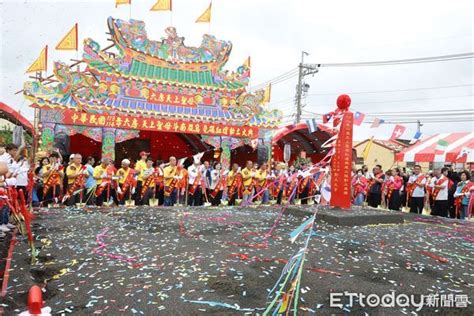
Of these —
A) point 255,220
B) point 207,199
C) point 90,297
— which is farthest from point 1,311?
point 207,199

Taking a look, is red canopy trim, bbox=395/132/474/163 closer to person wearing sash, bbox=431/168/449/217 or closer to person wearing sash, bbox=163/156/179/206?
person wearing sash, bbox=431/168/449/217

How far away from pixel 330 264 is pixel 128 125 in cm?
1000

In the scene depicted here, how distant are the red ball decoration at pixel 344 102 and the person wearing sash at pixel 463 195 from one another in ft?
13.6

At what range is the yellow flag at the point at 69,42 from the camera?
40.1 ft

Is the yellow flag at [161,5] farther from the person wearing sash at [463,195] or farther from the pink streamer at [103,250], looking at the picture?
the person wearing sash at [463,195]

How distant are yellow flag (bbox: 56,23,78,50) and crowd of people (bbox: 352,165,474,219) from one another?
10579 millimetres

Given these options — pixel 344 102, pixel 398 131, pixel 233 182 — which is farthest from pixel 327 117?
pixel 233 182

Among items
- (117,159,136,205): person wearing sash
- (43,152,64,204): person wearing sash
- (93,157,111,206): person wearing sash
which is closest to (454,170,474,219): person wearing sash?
(117,159,136,205): person wearing sash

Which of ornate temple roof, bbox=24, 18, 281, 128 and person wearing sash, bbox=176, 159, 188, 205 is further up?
ornate temple roof, bbox=24, 18, 281, 128

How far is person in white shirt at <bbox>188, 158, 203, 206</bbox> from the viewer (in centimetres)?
991

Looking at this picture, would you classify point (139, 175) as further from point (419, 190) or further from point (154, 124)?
point (419, 190)

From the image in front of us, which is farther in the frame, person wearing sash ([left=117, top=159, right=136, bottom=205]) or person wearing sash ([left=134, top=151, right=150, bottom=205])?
person wearing sash ([left=134, top=151, right=150, bottom=205])

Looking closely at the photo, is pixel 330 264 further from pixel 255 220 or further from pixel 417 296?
pixel 255 220

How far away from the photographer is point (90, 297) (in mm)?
2865
